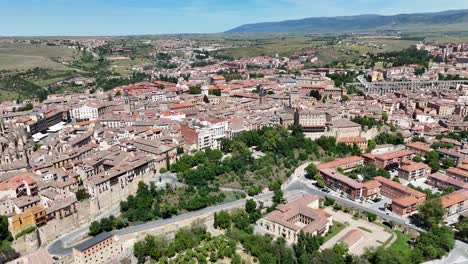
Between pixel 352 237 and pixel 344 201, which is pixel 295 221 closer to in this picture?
pixel 352 237

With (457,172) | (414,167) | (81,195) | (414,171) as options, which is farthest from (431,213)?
(81,195)

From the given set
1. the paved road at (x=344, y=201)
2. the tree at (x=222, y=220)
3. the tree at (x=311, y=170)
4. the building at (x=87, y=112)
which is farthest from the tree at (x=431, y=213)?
the building at (x=87, y=112)

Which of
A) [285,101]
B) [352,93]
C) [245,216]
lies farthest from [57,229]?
[352,93]

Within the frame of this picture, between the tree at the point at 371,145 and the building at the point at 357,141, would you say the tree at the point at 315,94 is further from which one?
the tree at the point at 371,145

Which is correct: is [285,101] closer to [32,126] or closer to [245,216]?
[245,216]

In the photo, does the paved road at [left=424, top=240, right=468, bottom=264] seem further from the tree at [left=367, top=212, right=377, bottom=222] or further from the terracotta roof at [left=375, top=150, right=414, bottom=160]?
the terracotta roof at [left=375, top=150, right=414, bottom=160]
